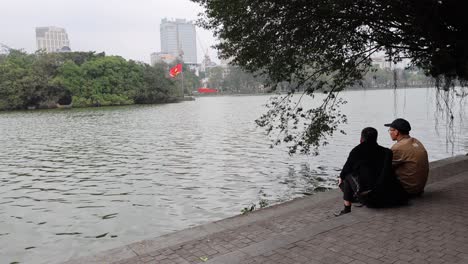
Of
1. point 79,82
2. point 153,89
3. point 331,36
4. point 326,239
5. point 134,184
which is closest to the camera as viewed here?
point 326,239

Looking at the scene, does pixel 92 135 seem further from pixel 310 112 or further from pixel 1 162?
pixel 310 112

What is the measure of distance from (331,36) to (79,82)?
7085 centimetres

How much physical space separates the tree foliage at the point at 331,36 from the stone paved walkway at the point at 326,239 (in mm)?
3209

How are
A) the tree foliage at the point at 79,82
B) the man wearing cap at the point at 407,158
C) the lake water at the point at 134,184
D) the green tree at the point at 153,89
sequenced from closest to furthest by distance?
the man wearing cap at the point at 407,158 → the lake water at the point at 134,184 → the tree foliage at the point at 79,82 → the green tree at the point at 153,89

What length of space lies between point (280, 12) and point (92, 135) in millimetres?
19591

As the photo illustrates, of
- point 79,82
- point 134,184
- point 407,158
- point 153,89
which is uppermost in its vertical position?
point 79,82

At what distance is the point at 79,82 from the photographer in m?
72.1

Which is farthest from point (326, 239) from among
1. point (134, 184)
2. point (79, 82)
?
point (79, 82)

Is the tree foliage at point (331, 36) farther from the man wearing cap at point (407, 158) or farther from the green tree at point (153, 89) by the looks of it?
the green tree at point (153, 89)

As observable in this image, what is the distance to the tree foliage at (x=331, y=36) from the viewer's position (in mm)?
7375

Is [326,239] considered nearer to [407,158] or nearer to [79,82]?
[407,158]

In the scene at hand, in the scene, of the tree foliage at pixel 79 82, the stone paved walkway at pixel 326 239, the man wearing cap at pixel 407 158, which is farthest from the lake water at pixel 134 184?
the tree foliage at pixel 79 82

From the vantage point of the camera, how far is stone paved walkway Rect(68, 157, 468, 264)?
4.23m

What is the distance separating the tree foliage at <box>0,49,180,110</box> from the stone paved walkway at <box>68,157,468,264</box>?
6838cm
